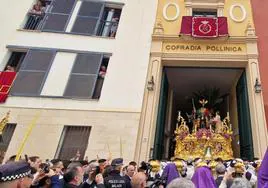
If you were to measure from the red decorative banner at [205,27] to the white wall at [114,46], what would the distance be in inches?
82.9

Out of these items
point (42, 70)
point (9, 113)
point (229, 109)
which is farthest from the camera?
point (229, 109)

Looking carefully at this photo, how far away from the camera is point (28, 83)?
37.2 ft

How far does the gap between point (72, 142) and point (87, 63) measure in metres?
3.74

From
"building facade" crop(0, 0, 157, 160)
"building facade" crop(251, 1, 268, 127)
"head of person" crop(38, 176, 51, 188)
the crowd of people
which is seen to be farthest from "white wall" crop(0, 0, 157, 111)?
"head of person" crop(38, 176, 51, 188)

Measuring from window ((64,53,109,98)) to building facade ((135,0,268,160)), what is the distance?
7.58ft

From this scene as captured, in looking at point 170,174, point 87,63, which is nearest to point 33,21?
point 87,63

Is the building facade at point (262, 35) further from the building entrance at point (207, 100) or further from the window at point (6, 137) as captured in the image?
the window at point (6, 137)

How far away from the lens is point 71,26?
13.1 meters

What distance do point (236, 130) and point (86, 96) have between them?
742 centimetres

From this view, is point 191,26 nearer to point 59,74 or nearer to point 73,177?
point 59,74

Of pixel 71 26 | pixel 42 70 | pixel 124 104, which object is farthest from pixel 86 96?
pixel 71 26

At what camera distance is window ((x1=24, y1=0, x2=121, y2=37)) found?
514 inches

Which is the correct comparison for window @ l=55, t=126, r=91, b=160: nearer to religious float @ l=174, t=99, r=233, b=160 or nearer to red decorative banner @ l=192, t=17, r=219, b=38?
religious float @ l=174, t=99, r=233, b=160

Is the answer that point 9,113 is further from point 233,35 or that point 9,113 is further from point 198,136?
point 233,35
